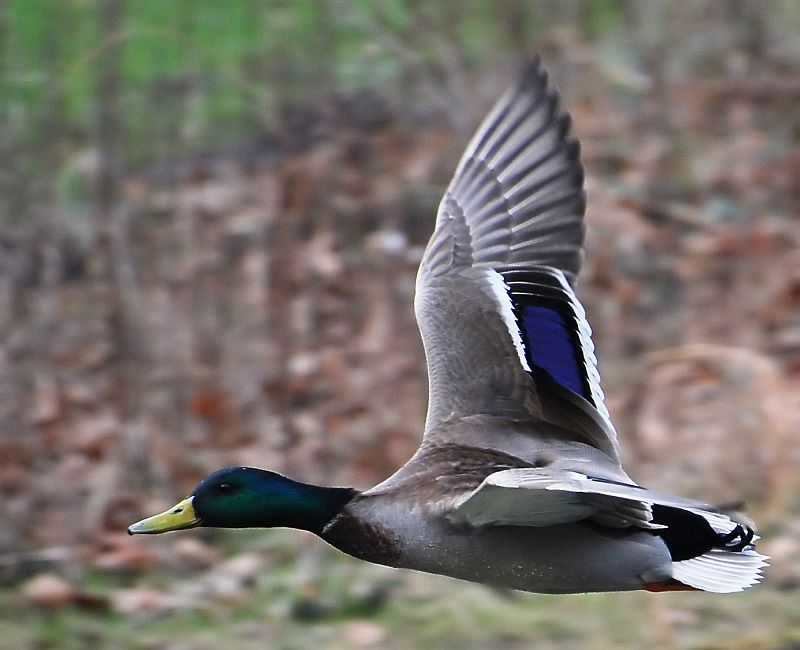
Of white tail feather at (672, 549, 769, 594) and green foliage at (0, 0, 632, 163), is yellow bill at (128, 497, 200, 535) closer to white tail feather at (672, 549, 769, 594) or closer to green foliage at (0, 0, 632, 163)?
white tail feather at (672, 549, 769, 594)

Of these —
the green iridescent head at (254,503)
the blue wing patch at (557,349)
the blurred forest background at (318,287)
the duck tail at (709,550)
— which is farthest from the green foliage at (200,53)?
the duck tail at (709,550)

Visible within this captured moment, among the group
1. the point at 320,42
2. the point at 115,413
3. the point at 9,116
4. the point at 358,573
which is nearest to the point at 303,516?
the point at 358,573

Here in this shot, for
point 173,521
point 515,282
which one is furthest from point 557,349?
point 173,521

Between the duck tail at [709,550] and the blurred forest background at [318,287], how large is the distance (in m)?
1.33

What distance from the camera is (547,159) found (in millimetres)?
4629

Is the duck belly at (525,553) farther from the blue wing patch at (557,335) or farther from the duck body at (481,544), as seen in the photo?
the blue wing patch at (557,335)

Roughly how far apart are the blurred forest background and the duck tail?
133 cm

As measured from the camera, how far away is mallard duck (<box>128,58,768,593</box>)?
385 centimetres

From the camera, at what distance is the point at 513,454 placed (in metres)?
4.17

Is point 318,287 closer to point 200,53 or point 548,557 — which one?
point 200,53

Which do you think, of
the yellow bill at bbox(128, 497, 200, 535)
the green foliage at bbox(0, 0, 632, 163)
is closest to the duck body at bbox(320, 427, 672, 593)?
the yellow bill at bbox(128, 497, 200, 535)

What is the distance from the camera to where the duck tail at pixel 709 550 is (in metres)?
4.03

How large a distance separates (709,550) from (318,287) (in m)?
3.36

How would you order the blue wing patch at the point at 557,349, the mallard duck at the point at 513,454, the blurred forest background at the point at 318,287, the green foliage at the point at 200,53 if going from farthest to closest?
the green foliage at the point at 200,53 < the blurred forest background at the point at 318,287 < the blue wing patch at the point at 557,349 < the mallard duck at the point at 513,454
